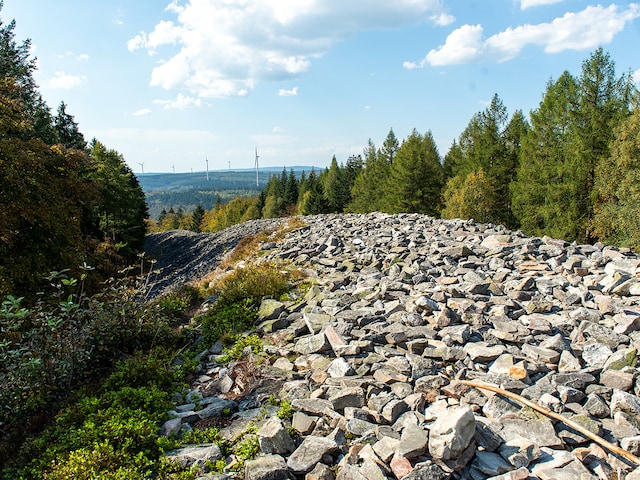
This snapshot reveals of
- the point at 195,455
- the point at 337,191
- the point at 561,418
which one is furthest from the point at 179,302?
the point at 337,191

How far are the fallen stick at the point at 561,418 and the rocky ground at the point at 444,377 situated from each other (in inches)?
0.6

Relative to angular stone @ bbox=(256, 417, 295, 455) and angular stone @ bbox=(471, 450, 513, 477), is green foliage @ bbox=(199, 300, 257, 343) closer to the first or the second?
angular stone @ bbox=(256, 417, 295, 455)

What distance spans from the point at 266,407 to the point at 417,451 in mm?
1857

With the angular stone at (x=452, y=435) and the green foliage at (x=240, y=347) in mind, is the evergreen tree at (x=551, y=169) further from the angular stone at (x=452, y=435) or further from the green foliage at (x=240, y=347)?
the angular stone at (x=452, y=435)

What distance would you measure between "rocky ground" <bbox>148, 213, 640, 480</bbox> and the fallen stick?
15 mm

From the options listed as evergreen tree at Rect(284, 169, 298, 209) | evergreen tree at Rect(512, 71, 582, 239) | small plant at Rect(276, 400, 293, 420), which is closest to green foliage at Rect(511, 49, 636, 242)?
evergreen tree at Rect(512, 71, 582, 239)

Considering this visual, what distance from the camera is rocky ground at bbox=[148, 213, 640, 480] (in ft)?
10.7

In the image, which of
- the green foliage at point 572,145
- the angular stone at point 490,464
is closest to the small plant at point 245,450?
the angular stone at point 490,464

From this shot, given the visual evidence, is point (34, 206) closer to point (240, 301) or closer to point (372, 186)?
point (240, 301)

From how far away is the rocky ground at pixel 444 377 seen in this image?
10.7ft

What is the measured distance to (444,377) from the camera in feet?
14.5

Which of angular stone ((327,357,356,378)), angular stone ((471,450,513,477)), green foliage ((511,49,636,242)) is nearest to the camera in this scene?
angular stone ((471,450,513,477))

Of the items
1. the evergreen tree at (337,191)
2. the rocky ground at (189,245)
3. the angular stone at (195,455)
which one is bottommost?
the rocky ground at (189,245)

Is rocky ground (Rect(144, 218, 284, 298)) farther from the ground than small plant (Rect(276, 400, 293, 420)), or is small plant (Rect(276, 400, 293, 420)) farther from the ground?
small plant (Rect(276, 400, 293, 420))
